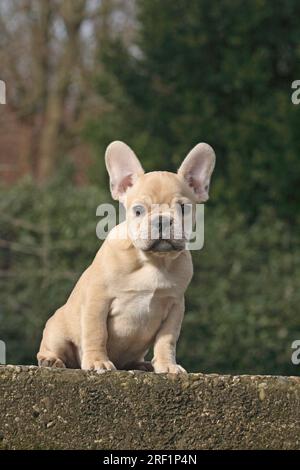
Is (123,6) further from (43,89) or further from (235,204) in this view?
(235,204)

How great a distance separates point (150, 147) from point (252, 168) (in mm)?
1096

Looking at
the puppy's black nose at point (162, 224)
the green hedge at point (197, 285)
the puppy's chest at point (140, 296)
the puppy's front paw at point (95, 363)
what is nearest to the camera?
the puppy's black nose at point (162, 224)

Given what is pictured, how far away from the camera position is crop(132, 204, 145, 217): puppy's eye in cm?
372


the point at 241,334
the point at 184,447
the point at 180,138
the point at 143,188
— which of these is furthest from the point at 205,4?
the point at 184,447

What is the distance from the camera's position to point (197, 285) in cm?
836

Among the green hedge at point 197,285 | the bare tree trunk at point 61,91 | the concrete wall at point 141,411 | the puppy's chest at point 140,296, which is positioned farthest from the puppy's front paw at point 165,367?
the bare tree trunk at point 61,91

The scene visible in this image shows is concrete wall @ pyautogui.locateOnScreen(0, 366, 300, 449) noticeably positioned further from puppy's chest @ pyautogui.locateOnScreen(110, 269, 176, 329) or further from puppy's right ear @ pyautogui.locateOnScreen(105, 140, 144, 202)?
puppy's right ear @ pyautogui.locateOnScreen(105, 140, 144, 202)

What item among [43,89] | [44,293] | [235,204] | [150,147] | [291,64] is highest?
[43,89]

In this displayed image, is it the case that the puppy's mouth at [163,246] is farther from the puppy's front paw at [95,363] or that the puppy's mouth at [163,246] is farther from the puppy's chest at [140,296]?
the puppy's front paw at [95,363]

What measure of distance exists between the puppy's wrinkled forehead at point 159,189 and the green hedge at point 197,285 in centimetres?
427

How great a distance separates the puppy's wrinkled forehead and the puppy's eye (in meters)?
0.04

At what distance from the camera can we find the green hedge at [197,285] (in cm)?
812

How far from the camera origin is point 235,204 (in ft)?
29.6

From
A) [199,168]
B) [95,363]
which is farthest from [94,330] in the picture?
[199,168]
